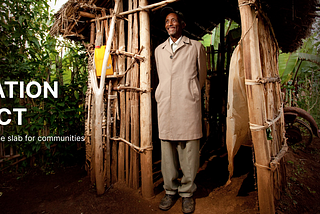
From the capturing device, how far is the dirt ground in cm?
236

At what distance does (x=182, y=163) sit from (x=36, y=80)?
11.2 ft

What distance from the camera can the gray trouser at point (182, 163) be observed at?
2.30 m

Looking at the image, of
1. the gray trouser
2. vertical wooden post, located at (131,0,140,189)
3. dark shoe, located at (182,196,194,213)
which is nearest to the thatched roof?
vertical wooden post, located at (131,0,140,189)

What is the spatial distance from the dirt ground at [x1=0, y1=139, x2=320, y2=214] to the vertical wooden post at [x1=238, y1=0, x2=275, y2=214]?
0.45 m

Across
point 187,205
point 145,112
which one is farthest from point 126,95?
point 187,205

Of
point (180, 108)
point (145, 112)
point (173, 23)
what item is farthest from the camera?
point (145, 112)

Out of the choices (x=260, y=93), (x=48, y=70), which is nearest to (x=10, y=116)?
(x=48, y=70)

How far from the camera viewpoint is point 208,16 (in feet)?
12.1

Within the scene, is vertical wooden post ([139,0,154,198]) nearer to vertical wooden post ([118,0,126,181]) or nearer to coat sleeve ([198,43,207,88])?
vertical wooden post ([118,0,126,181])

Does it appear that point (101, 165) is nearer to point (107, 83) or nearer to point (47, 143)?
point (107, 83)

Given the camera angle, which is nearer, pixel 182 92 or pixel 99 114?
pixel 182 92

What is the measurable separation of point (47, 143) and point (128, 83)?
2.29 meters

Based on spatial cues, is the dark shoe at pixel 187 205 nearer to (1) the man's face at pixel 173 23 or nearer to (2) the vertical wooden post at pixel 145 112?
(2) the vertical wooden post at pixel 145 112

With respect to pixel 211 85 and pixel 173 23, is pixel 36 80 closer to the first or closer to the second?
pixel 173 23
